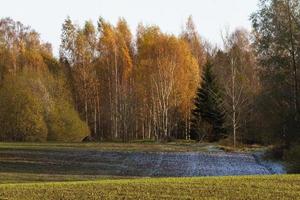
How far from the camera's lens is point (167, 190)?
1315 centimetres

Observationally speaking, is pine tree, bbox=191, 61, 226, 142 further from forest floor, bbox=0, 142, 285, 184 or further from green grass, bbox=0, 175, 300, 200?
green grass, bbox=0, 175, 300, 200

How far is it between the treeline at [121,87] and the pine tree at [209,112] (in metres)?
0.11

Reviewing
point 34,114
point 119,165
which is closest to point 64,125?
point 34,114

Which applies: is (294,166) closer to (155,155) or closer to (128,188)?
(128,188)

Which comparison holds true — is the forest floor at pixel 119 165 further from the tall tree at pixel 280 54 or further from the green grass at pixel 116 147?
the tall tree at pixel 280 54

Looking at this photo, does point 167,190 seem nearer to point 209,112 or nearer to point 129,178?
point 129,178

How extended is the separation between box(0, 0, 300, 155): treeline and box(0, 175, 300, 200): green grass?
3769 centimetres

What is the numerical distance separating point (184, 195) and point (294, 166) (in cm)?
1149

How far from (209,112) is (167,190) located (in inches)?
1848

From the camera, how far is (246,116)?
60.6 m

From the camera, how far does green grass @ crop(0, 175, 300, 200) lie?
12453 mm

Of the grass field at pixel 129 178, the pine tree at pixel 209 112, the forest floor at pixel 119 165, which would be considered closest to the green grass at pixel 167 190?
the grass field at pixel 129 178

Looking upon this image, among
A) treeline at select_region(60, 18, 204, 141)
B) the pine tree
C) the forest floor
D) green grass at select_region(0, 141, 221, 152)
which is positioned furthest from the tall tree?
treeline at select_region(60, 18, 204, 141)

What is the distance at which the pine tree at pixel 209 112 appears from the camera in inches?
2336
